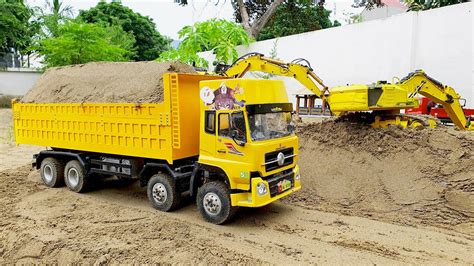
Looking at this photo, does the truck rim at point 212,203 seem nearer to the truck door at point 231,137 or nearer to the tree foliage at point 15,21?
the truck door at point 231,137

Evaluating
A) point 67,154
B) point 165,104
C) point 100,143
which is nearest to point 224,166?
point 165,104

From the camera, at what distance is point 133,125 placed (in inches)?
265

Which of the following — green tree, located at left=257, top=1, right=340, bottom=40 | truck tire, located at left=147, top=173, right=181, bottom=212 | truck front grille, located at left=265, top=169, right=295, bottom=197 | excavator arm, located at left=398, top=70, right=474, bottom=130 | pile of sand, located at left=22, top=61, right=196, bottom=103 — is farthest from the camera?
green tree, located at left=257, top=1, right=340, bottom=40

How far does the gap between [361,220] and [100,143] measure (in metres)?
5.10

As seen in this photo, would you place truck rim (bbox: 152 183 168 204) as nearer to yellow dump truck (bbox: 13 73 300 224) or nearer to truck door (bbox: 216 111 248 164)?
yellow dump truck (bbox: 13 73 300 224)

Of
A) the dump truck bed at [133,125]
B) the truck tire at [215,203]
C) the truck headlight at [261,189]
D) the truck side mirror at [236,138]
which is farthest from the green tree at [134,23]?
the truck headlight at [261,189]

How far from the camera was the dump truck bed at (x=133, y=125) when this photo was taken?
619cm

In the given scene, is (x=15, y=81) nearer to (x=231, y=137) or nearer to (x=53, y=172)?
(x=53, y=172)

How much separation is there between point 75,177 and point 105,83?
2195 millimetres

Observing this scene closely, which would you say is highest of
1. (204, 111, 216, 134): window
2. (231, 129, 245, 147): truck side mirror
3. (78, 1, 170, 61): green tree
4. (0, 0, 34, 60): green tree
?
(78, 1, 170, 61): green tree

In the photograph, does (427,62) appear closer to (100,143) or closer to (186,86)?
(186,86)

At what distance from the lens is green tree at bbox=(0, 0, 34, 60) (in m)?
22.6

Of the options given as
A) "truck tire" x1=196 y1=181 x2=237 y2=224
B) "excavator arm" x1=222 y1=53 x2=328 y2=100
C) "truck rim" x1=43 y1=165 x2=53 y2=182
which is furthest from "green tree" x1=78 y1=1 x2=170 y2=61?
"truck tire" x1=196 y1=181 x2=237 y2=224

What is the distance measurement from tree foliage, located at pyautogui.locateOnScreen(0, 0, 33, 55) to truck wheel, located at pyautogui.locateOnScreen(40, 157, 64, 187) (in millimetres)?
18657
